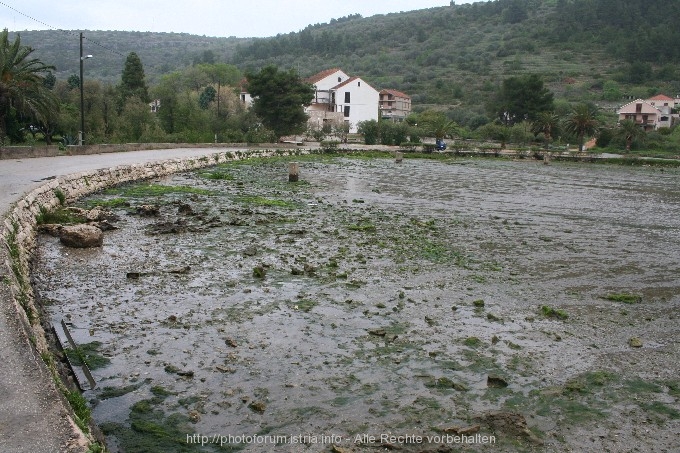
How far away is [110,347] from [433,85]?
14846 cm

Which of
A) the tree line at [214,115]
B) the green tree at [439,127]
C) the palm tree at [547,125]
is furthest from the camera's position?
the palm tree at [547,125]

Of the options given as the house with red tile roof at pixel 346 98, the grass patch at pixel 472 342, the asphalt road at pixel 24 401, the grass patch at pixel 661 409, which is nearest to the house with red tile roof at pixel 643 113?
the house with red tile roof at pixel 346 98

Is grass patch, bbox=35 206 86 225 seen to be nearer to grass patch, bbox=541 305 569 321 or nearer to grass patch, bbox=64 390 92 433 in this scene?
grass patch, bbox=64 390 92 433

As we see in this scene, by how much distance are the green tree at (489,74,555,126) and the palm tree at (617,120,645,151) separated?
12343 mm

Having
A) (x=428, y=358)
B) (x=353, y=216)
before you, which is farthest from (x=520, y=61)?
(x=428, y=358)

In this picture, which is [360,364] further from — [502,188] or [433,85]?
[433,85]

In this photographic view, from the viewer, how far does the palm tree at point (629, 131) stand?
7956 centimetres

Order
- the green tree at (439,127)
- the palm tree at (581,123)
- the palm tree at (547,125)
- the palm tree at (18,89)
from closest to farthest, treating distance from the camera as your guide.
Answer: the palm tree at (18,89) → the palm tree at (581,123) → the green tree at (439,127) → the palm tree at (547,125)

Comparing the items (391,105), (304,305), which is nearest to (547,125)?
(391,105)

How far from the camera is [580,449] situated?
21.6ft

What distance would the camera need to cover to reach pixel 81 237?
47.8ft

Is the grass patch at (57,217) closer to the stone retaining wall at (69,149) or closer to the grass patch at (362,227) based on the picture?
the grass patch at (362,227)

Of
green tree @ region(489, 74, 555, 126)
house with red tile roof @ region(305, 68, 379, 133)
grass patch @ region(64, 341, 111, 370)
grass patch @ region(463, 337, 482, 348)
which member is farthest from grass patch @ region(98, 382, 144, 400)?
house with red tile roof @ region(305, 68, 379, 133)

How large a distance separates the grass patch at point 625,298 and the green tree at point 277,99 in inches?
2371
